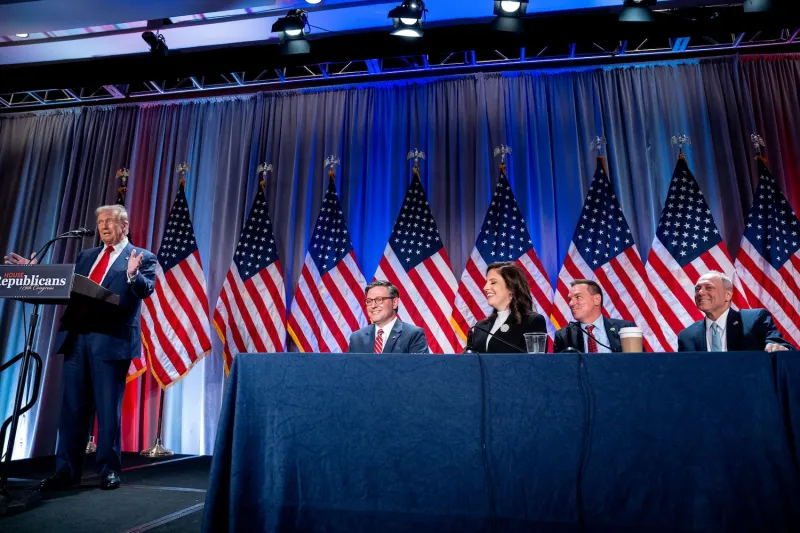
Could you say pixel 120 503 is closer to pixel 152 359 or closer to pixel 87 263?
pixel 87 263

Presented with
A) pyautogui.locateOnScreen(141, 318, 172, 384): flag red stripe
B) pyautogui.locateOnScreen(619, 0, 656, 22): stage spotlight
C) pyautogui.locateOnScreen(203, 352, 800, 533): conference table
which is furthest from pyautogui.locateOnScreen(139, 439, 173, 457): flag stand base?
pyautogui.locateOnScreen(619, 0, 656, 22): stage spotlight

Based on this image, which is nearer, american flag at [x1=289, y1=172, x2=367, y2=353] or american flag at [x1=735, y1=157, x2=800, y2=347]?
american flag at [x1=735, y1=157, x2=800, y2=347]

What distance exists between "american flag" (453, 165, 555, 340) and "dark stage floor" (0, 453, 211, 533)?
2.59m

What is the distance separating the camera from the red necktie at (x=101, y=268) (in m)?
3.40

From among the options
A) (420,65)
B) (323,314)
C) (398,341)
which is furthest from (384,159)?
(398,341)

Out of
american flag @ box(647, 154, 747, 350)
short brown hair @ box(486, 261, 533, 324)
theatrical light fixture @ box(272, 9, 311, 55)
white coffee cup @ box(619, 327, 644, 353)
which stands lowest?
white coffee cup @ box(619, 327, 644, 353)

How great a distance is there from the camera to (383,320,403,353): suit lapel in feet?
12.1

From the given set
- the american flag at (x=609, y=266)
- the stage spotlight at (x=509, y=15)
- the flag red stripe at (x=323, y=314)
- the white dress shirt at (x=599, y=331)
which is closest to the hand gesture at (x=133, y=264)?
the flag red stripe at (x=323, y=314)

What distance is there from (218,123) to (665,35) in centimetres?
477

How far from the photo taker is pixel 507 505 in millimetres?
1765

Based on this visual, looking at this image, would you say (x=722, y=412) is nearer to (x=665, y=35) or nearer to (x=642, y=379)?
(x=642, y=379)

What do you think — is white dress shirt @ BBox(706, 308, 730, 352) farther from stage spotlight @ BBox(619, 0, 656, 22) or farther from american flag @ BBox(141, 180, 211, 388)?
american flag @ BBox(141, 180, 211, 388)

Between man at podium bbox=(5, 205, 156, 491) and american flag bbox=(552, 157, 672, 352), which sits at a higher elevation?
american flag bbox=(552, 157, 672, 352)

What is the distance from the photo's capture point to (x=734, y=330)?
342cm
